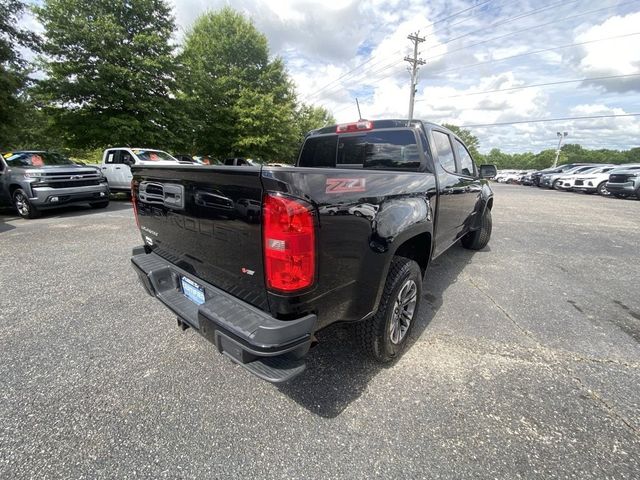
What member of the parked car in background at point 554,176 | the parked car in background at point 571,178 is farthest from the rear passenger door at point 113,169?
the parked car in background at point 554,176

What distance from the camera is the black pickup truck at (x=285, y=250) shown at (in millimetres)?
1563

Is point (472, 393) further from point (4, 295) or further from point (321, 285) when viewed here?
point (4, 295)

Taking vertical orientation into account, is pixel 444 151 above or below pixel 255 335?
above

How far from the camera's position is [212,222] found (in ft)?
6.16

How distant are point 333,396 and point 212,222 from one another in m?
1.47

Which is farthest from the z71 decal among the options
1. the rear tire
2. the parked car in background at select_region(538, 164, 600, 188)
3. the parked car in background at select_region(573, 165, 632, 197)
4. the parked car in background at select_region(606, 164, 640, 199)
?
the parked car in background at select_region(538, 164, 600, 188)

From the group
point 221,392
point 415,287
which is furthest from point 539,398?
point 221,392

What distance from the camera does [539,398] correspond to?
83.0 inches

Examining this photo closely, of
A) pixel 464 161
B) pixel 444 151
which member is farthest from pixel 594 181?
pixel 444 151

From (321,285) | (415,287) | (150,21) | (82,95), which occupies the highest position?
(150,21)

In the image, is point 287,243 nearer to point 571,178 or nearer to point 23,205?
point 23,205

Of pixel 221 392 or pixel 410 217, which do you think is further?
pixel 410 217

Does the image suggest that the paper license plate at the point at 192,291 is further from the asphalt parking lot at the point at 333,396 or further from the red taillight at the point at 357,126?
the red taillight at the point at 357,126

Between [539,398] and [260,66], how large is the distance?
24.3 m
